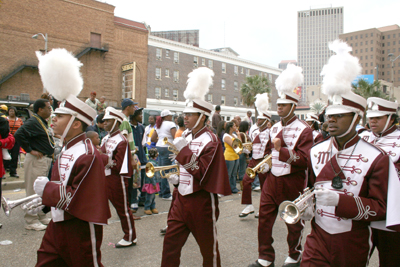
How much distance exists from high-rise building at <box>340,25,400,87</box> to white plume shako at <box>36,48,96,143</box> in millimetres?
138054

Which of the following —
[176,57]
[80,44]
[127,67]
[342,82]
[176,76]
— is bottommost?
[342,82]

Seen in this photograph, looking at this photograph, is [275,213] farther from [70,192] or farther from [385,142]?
[70,192]

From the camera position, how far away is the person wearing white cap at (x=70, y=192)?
2820 millimetres

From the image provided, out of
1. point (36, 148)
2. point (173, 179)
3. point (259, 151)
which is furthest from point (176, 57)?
point (173, 179)

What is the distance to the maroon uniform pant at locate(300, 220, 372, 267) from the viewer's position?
270 centimetres

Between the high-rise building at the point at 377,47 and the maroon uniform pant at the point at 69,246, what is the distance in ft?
454

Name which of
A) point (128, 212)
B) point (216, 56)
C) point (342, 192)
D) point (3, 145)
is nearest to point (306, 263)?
point (342, 192)

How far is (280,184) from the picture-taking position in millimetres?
4637

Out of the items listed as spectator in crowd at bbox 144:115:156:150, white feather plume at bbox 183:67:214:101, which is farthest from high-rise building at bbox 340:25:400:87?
white feather plume at bbox 183:67:214:101

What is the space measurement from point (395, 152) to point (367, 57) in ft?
464

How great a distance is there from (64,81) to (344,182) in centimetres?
282

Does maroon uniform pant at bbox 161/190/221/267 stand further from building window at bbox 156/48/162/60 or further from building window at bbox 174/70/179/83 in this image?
building window at bbox 174/70/179/83

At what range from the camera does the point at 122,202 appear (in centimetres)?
515

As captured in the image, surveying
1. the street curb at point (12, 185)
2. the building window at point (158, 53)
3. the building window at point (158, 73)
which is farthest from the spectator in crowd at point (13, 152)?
the building window at point (158, 53)
